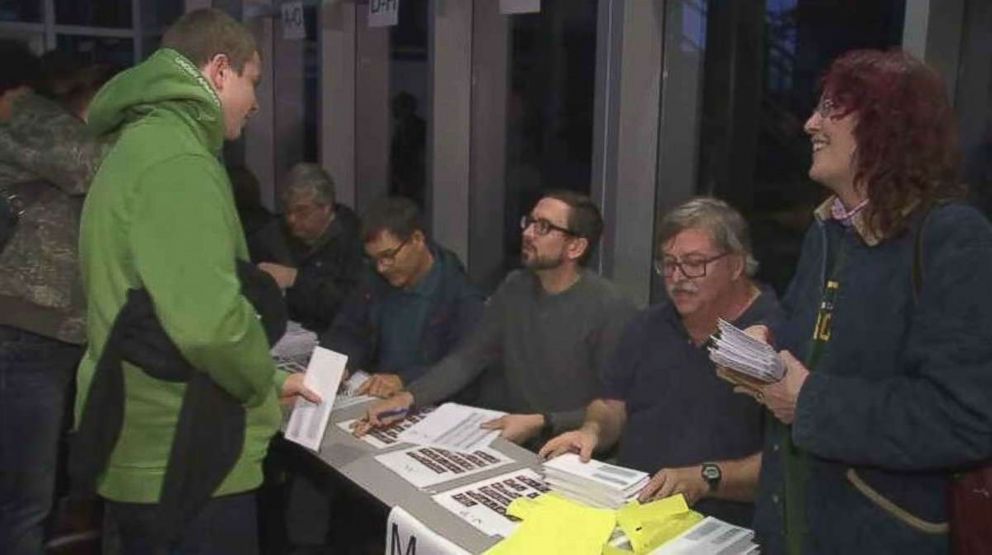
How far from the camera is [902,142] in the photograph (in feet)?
4.30

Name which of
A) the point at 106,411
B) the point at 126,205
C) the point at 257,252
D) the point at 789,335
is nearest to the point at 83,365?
the point at 106,411

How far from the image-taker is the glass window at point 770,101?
8.33ft

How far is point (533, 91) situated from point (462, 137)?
18.1 inches

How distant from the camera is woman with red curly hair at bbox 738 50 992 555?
123cm

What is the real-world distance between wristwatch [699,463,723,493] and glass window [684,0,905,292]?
1.02 m

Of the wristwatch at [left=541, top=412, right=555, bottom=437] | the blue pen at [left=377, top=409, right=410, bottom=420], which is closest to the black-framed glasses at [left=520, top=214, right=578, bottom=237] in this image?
the wristwatch at [left=541, top=412, right=555, bottom=437]

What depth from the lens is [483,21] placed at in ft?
13.0

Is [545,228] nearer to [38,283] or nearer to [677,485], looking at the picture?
[677,485]

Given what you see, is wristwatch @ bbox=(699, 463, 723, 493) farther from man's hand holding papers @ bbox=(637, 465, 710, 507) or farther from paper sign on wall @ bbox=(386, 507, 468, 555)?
paper sign on wall @ bbox=(386, 507, 468, 555)

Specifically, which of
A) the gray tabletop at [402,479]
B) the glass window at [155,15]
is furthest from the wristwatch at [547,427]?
the glass window at [155,15]

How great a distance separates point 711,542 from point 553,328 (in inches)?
41.7

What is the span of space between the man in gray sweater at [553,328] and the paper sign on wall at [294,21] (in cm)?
255

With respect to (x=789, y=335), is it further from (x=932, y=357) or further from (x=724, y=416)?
(x=724, y=416)

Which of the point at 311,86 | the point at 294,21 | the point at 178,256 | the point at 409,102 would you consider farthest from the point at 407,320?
the point at 311,86
